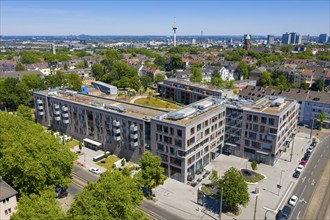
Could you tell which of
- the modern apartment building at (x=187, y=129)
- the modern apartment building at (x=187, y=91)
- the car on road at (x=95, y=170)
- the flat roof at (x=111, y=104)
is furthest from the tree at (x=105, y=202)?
the modern apartment building at (x=187, y=91)

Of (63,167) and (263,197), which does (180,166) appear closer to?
(263,197)

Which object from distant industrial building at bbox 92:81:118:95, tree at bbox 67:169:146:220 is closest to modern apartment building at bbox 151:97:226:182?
tree at bbox 67:169:146:220

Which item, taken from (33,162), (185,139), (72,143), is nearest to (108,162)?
(72,143)

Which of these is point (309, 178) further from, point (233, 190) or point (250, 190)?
point (233, 190)

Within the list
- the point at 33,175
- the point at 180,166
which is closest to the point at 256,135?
the point at 180,166

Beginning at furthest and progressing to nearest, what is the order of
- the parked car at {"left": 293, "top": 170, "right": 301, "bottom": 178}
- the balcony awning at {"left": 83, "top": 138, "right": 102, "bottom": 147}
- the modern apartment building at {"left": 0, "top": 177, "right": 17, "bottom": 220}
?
1. the balcony awning at {"left": 83, "top": 138, "right": 102, "bottom": 147}
2. the parked car at {"left": 293, "top": 170, "right": 301, "bottom": 178}
3. the modern apartment building at {"left": 0, "top": 177, "right": 17, "bottom": 220}

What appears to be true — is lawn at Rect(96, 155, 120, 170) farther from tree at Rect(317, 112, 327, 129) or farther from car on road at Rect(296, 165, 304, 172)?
tree at Rect(317, 112, 327, 129)
